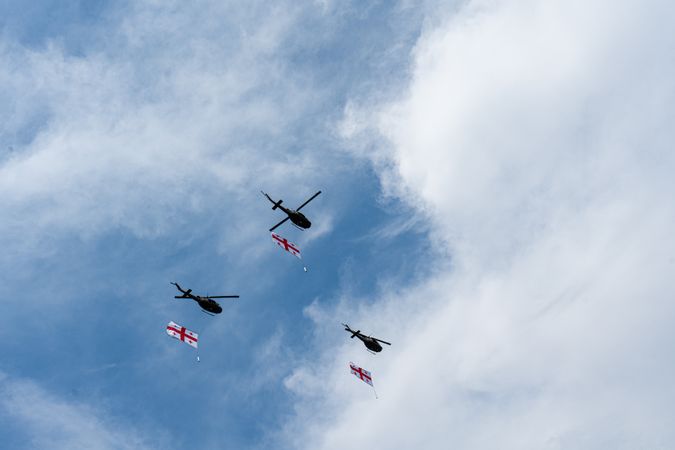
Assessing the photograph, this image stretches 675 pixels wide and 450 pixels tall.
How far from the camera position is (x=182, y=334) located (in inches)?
4296

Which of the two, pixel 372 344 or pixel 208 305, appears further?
pixel 372 344

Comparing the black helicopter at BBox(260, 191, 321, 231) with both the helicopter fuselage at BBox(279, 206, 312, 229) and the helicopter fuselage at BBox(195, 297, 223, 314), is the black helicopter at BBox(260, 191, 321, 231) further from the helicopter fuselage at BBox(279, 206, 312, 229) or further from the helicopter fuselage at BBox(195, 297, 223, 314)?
the helicopter fuselage at BBox(195, 297, 223, 314)

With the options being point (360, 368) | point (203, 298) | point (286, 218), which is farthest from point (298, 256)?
point (360, 368)

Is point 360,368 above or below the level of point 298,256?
below

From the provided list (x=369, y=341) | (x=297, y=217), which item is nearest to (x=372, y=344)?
(x=369, y=341)

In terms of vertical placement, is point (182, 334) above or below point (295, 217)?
below

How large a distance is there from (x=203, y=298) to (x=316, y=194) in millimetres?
34023

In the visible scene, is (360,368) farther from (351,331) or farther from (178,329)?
(178,329)

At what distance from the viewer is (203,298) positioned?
4503 inches

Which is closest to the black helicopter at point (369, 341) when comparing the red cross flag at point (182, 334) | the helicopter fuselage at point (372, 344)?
the helicopter fuselage at point (372, 344)

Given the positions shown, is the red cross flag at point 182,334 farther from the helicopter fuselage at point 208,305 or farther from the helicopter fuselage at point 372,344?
the helicopter fuselage at point 372,344

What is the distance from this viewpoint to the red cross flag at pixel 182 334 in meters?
108

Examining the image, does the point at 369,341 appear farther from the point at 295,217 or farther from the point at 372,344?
the point at 295,217

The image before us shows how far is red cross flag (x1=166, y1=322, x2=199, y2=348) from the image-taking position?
356 feet
